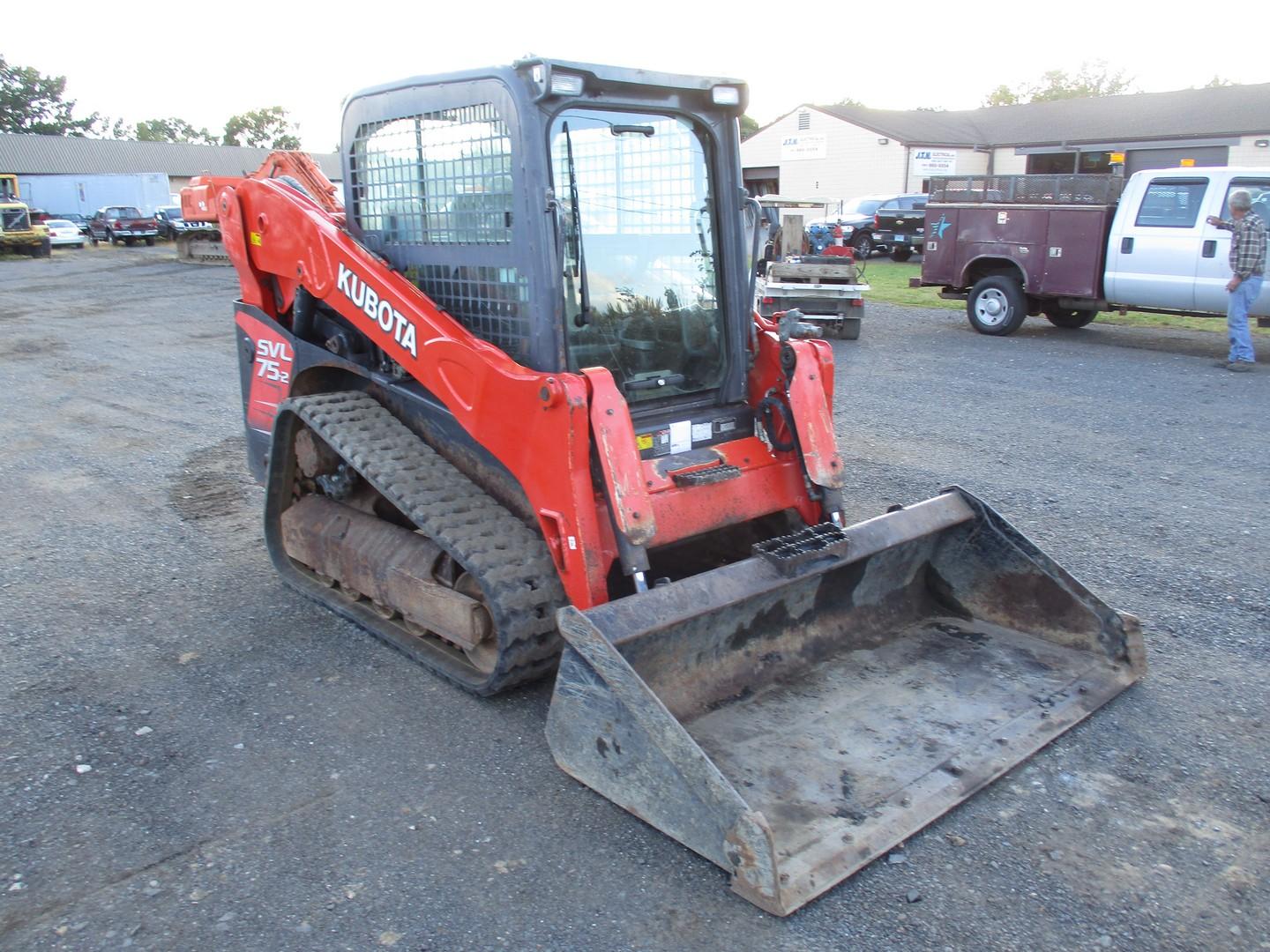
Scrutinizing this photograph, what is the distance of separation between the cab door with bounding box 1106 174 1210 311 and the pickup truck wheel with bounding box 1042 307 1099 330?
1.57 meters

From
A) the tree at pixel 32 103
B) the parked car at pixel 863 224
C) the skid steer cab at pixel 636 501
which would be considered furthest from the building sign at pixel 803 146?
the tree at pixel 32 103

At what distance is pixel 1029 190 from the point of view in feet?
42.8

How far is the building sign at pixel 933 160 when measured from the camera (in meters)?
36.7

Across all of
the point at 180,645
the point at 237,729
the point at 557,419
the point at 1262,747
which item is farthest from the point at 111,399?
the point at 1262,747

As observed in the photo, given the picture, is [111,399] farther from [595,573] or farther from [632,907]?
[632,907]

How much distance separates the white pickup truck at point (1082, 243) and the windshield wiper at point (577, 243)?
31.7 feet

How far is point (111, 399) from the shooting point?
33.0ft

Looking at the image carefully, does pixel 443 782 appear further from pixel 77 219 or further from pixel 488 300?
pixel 77 219

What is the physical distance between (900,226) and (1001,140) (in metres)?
13.6

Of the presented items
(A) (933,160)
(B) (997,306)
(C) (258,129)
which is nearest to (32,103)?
(C) (258,129)

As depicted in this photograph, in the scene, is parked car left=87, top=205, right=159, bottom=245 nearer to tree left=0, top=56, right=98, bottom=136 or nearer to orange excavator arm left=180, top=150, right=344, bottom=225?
orange excavator arm left=180, top=150, right=344, bottom=225

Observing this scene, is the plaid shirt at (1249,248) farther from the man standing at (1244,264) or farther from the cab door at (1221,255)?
the cab door at (1221,255)

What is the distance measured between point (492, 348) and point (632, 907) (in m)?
2.15

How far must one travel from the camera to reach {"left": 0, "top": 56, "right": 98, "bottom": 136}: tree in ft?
234
